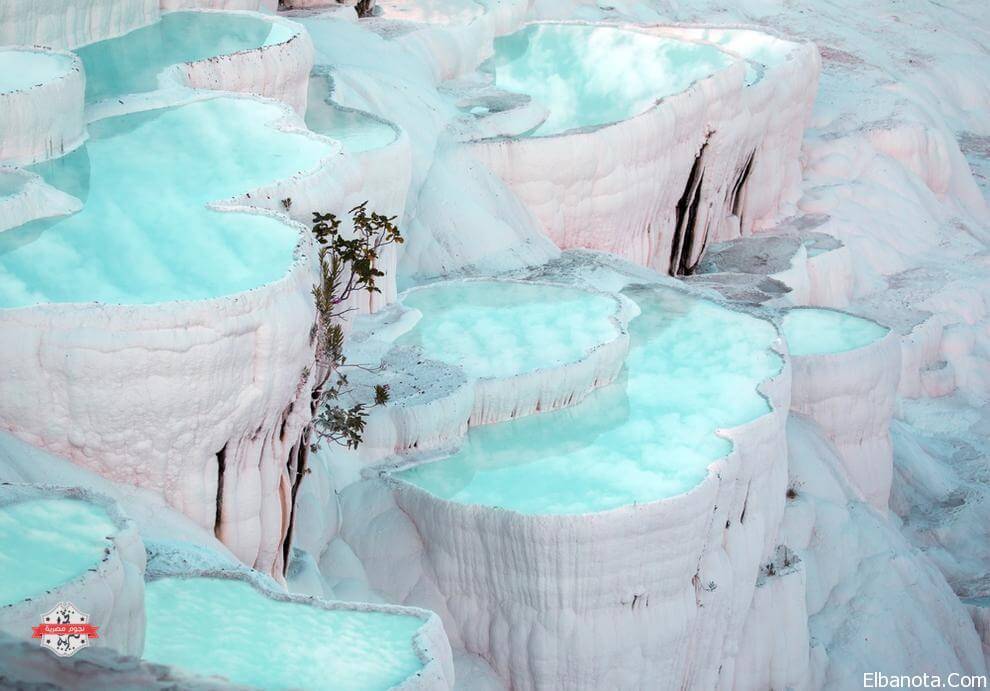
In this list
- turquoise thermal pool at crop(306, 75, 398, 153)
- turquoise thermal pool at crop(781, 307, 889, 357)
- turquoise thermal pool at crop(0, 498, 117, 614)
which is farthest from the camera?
turquoise thermal pool at crop(781, 307, 889, 357)

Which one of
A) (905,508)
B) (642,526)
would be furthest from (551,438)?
(905,508)

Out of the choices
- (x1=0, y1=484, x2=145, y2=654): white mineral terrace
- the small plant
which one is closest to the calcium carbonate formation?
(x1=0, y1=484, x2=145, y2=654): white mineral terrace

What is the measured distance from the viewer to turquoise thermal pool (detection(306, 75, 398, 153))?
461 inches

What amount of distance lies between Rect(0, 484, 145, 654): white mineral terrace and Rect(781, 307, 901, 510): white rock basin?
27.3 feet

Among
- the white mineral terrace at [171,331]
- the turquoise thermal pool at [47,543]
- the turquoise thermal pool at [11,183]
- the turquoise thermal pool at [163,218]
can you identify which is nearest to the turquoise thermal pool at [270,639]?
the turquoise thermal pool at [47,543]

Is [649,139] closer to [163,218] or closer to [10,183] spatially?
[163,218]

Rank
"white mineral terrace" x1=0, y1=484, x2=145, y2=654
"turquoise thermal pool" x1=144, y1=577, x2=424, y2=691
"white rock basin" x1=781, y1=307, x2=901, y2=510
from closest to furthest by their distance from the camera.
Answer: "white mineral terrace" x1=0, y1=484, x2=145, y2=654, "turquoise thermal pool" x1=144, y1=577, x2=424, y2=691, "white rock basin" x1=781, y1=307, x2=901, y2=510

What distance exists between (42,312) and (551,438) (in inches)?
171

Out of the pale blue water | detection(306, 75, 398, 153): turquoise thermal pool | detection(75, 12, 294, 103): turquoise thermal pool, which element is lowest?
detection(306, 75, 398, 153): turquoise thermal pool

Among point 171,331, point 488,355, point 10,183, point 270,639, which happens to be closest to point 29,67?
point 10,183

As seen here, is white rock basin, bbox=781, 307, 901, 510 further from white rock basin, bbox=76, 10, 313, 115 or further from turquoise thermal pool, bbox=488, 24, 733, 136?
white rock basin, bbox=76, 10, 313, 115

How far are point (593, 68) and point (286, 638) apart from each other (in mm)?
12082

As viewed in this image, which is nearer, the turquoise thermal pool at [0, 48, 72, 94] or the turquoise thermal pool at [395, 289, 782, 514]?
the turquoise thermal pool at [0, 48, 72, 94]

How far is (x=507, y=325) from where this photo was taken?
11406 mm
